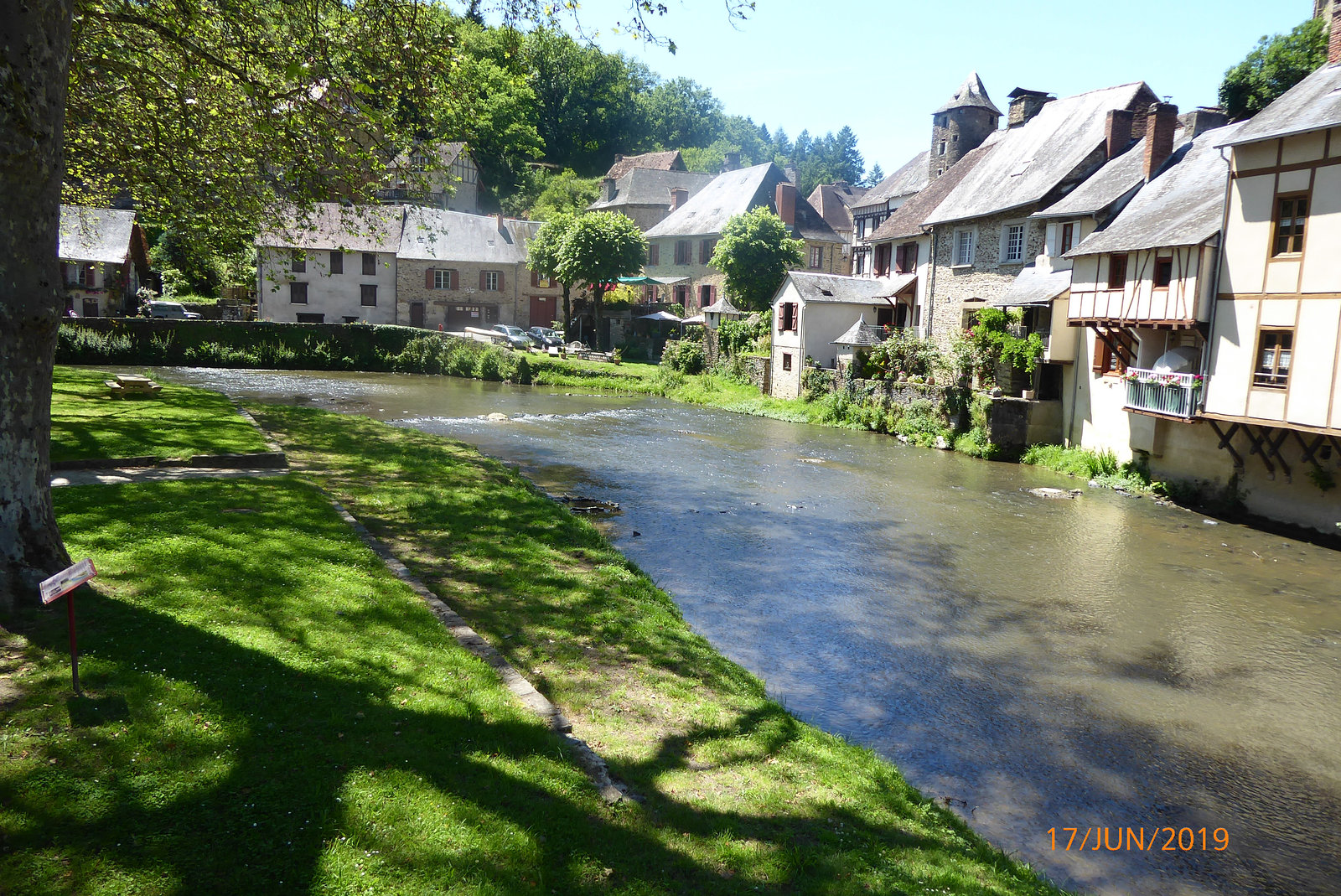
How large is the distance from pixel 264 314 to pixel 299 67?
46.0 metres

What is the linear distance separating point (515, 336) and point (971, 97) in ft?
91.9

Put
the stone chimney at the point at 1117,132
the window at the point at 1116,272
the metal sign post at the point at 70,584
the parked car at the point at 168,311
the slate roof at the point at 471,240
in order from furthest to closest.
A: 1. the slate roof at the point at 471,240
2. the parked car at the point at 168,311
3. the stone chimney at the point at 1117,132
4. the window at the point at 1116,272
5. the metal sign post at the point at 70,584

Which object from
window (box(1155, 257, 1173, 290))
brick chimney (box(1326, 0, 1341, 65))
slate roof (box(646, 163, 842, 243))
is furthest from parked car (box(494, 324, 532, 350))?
brick chimney (box(1326, 0, 1341, 65))

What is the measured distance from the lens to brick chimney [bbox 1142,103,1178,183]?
26.8 metres

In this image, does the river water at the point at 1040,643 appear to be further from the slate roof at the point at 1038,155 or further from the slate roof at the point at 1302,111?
the slate roof at the point at 1038,155

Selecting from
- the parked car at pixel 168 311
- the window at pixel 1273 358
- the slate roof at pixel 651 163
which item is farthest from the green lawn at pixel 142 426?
the slate roof at pixel 651 163

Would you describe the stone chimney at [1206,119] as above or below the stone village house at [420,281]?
above

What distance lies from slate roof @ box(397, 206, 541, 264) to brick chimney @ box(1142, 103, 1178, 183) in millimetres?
39927

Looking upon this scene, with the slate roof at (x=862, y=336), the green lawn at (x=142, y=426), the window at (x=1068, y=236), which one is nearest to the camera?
the green lawn at (x=142, y=426)

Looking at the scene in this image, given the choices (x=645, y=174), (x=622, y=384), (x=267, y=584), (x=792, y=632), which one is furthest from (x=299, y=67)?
(x=645, y=174)

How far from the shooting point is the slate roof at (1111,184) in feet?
90.3

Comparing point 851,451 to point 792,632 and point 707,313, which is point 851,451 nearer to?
point 792,632

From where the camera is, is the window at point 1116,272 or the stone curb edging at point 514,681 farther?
the window at point 1116,272
